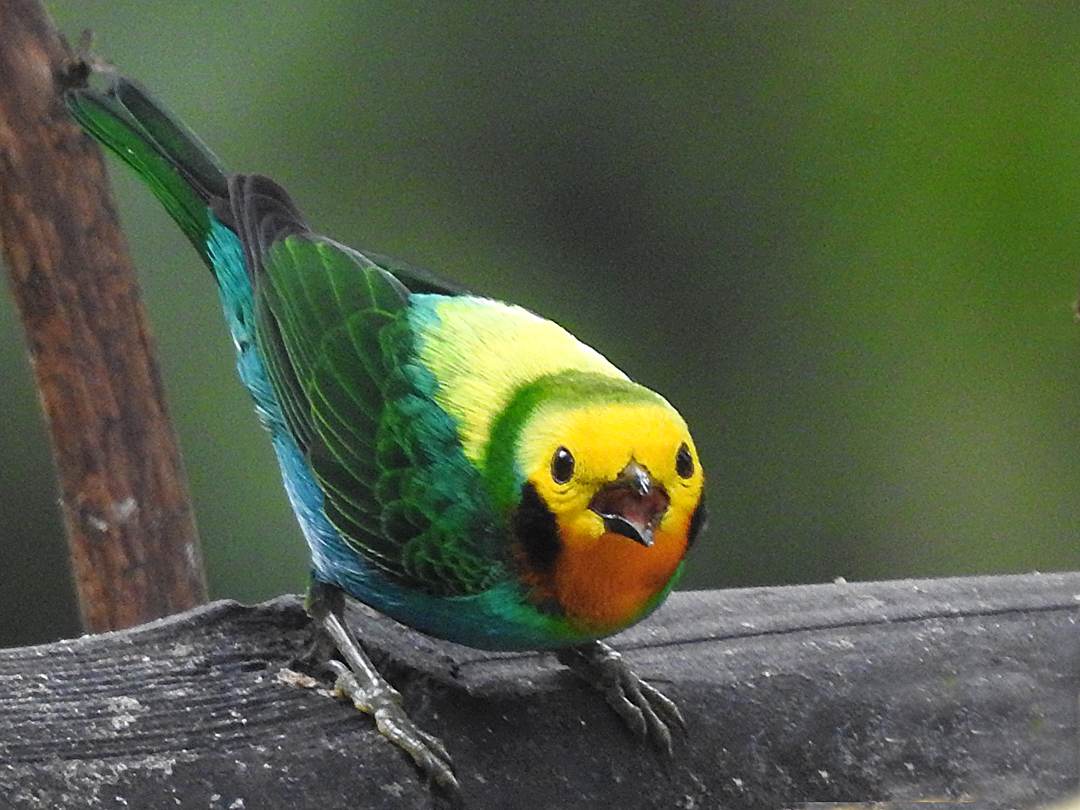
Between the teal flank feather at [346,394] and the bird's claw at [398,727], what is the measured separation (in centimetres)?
12

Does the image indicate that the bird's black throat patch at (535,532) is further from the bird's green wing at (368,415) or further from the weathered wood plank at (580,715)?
the weathered wood plank at (580,715)

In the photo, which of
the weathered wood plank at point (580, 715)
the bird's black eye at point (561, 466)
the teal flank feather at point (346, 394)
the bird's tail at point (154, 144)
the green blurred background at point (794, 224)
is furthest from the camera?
the green blurred background at point (794, 224)

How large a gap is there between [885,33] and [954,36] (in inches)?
6.7

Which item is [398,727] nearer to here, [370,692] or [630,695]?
[370,692]

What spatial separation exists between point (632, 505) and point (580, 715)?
0.95 feet

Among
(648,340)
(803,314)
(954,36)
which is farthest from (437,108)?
(954,36)

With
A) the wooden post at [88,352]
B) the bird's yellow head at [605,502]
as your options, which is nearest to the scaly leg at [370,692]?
the bird's yellow head at [605,502]

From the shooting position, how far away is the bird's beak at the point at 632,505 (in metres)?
1.27

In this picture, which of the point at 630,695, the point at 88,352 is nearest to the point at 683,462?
the point at 630,695

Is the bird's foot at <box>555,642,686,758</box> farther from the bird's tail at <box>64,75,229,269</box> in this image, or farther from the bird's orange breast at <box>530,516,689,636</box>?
the bird's tail at <box>64,75,229,269</box>

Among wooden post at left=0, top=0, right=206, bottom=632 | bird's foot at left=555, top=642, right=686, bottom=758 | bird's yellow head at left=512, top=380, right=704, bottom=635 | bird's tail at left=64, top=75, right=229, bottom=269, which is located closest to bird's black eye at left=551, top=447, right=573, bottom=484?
bird's yellow head at left=512, top=380, right=704, bottom=635

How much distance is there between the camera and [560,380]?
144 centimetres

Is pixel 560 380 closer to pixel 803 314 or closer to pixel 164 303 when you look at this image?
pixel 164 303

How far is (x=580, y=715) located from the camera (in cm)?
146
